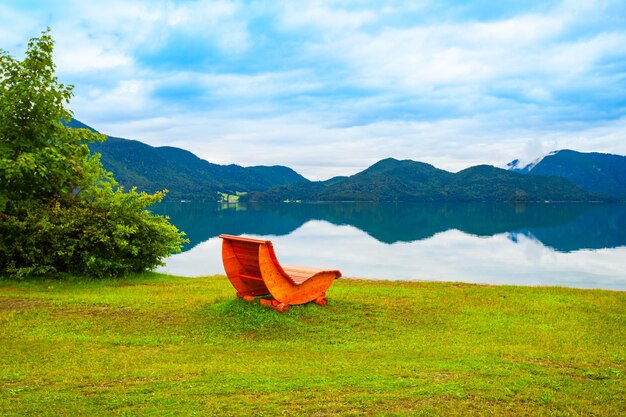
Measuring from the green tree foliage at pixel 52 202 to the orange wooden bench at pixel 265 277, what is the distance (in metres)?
6.87

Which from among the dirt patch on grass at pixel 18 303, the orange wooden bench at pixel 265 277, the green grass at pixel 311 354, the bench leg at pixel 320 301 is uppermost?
the orange wooden bench at pixel 265 277

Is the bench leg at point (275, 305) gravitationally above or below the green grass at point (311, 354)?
above

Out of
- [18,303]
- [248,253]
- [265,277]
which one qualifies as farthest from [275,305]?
[18,303]

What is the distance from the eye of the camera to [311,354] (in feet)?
31.9

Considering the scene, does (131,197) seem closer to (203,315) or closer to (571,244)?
(203,315)

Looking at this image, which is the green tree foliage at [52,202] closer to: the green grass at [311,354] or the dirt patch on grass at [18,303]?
the green grass at [311,354]

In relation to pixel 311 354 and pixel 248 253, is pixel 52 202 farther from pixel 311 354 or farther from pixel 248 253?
pixel 311 354

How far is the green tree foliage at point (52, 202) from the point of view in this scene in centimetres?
1752

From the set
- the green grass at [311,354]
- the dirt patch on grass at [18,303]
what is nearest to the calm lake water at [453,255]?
the dirt patch on grass at [18,303]

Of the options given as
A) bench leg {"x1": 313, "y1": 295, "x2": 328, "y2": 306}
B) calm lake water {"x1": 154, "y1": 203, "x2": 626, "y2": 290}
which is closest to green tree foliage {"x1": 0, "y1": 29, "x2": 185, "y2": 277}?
bench leg {"x1": 313, "y1": 295, "x2": 328, "y2": 306}

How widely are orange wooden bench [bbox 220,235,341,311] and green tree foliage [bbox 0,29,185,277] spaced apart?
271 inches

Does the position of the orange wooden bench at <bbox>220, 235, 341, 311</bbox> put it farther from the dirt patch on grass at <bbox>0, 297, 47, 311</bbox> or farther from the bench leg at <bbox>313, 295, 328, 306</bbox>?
the dirt patch on grass at <bbox>0, 297, 47, 311</bbox>

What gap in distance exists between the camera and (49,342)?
1000 cm

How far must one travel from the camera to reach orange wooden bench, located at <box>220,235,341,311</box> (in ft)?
40.0
